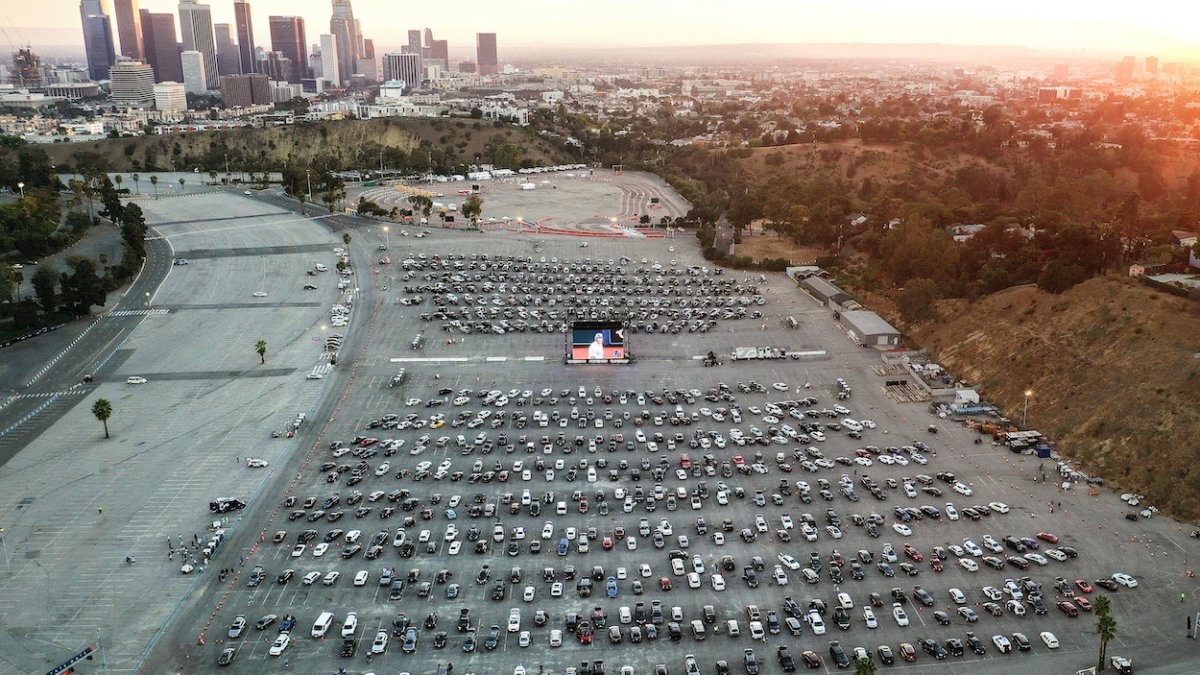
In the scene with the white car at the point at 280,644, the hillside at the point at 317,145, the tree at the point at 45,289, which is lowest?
the white car at the point at 280,644

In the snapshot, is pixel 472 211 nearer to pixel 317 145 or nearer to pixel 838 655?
pixel 317 145

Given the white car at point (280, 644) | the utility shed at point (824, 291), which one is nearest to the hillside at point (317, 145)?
the utility shed at point (824, 291)

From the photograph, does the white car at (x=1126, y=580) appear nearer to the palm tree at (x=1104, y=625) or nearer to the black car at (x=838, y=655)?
the palm tree at (x=1104, y=625)

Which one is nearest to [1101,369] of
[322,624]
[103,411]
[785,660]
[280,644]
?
[785,660]

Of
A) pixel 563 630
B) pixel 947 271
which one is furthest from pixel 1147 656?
pixel 947 271

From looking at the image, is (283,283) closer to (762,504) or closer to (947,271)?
(762,504)

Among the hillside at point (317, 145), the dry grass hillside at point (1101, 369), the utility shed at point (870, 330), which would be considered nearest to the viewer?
the dry grass hillside at point (1101, 369)
